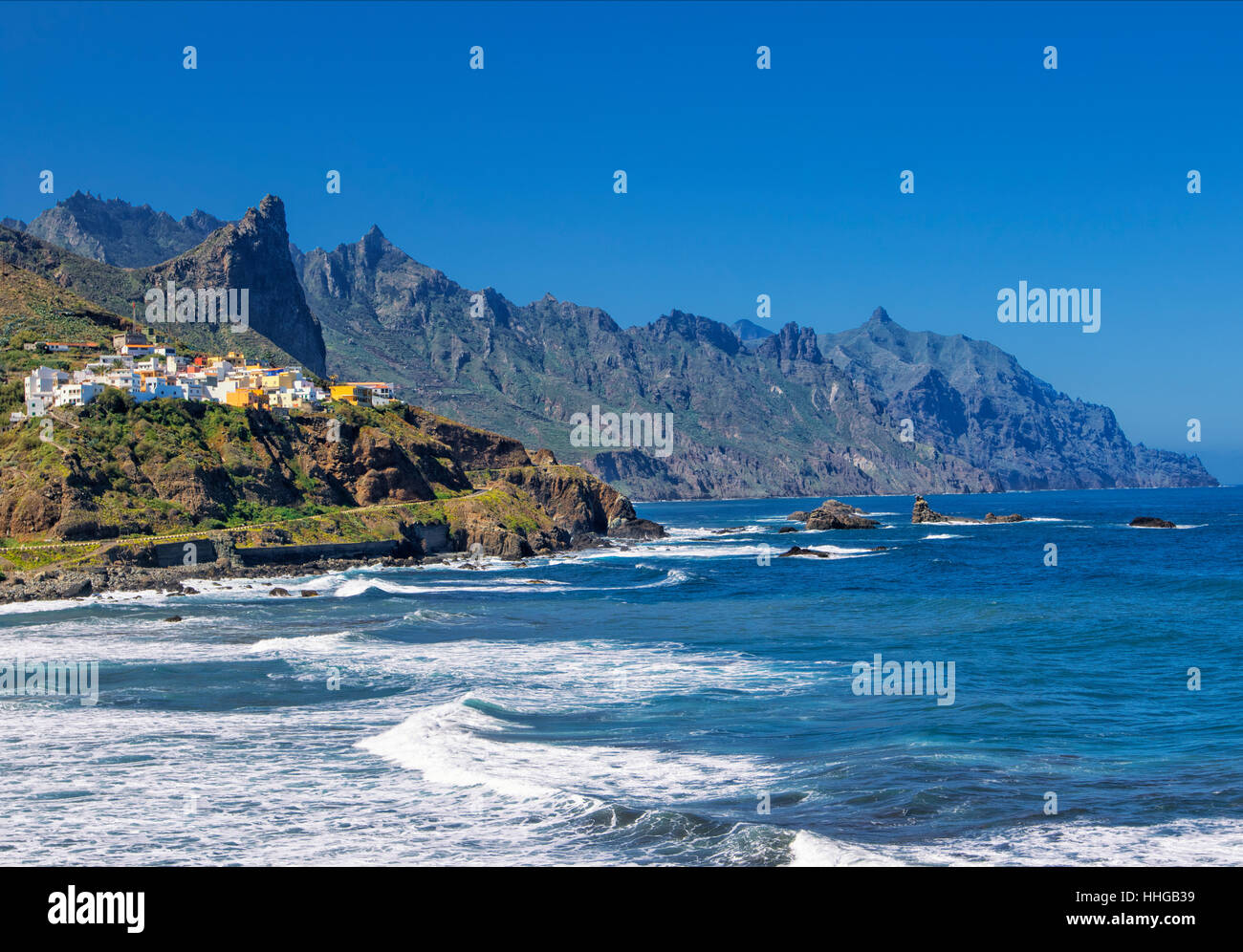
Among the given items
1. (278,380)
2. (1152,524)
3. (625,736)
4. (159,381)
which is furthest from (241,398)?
(1152,524)

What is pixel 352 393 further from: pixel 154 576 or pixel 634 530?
pixel 154 576

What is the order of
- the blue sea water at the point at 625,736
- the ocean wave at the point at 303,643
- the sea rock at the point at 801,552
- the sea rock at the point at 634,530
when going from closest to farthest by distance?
the blue sea water at the point at 625,736 → the ocean wave at the point at 303,643 → the sea rock at the point at 801,552 → the sea rock at the point at 634,530

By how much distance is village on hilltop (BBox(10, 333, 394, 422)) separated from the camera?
84.6 m

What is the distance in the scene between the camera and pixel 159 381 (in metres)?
90.2

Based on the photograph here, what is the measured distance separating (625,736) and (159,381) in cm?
7753

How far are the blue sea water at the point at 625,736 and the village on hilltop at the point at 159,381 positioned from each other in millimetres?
33466

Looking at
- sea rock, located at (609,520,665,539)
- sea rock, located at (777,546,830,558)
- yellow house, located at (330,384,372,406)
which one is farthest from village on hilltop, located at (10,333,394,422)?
sea rock, located at (777,546,830,558)

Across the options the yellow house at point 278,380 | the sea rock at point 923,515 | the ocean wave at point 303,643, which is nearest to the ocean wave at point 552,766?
the ocean wave at point 303,643

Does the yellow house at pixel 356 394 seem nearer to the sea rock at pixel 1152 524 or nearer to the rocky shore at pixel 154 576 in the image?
the rocky shore at pixel 154 576

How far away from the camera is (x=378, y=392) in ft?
454

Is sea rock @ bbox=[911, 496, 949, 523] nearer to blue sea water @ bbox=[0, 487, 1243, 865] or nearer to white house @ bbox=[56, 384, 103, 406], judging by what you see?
blue sea water @ bbox=[0, 487, 1243, 865]

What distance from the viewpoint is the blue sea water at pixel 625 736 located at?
18094 mm
